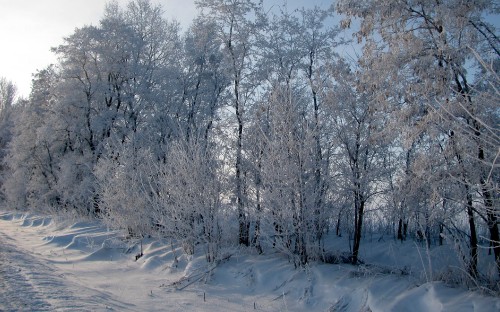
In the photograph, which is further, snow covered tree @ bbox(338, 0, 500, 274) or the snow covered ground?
snow covered tree @ bbox(338, 0, 500, 274)

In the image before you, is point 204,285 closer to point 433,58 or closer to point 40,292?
point 40,292

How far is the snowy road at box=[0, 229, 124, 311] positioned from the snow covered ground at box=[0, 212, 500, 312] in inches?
0.6

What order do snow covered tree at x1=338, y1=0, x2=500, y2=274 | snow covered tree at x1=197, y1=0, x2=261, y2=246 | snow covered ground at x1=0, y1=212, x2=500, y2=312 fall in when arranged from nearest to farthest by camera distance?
snow covered ground at x1=0, y1=212, x2=500, y2=312 → snow covered tree at x1=338, y1=0, x2=500, y2=274 → snow covered tree at x1=197, y1=0, x2=261, y2=246

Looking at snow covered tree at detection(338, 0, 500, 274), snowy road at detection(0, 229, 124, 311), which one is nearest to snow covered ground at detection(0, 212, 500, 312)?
snowy road at detection(0, 229, 124, 311)

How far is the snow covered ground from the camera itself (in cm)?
640

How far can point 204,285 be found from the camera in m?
9.39

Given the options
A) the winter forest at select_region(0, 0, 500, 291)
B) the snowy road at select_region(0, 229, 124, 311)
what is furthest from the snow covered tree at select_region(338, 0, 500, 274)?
the snowy road at select_region(0, 229, 124, 311)

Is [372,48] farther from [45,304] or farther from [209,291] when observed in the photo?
[45,304]

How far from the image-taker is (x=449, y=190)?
27.7 ft

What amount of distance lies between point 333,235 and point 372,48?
44.6 feet

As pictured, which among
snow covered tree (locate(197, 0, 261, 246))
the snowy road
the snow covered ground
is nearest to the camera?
A: the snowy road

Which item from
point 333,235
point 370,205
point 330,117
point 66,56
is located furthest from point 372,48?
point 66,56

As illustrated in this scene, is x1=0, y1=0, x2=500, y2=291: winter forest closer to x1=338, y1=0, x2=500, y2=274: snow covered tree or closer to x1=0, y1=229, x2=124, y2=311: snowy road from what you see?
x1=338, y1=0, x2=500, y2=274: snow covered tree

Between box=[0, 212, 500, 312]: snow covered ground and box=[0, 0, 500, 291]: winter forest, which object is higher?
box=[0, 0, 500, 291]: winter forest
